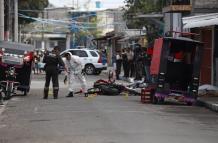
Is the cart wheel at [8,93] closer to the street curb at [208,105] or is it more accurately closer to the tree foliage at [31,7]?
the street curb at [208,105]

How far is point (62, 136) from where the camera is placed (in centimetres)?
1271

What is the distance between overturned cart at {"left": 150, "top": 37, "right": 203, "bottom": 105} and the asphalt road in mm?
609

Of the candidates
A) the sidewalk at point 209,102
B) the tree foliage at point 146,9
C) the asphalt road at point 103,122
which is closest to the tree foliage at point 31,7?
the tree foliage at point 146,9

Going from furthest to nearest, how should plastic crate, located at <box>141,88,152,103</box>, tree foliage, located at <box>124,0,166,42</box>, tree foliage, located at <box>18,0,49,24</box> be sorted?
tree foliage, located at <box>18,0,49,24</box>, tree foliage, located at <box>124,0,166,42</box>, plastic crate, located at <box>141,88,152,103</box>

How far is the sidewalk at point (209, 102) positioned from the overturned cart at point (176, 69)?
1.20 feet

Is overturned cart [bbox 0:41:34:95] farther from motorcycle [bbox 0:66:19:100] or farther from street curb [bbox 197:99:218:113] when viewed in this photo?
street curb [bbox 197:99:218:113]

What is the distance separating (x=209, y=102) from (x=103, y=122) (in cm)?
653

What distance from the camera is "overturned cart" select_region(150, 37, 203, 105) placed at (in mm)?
20828

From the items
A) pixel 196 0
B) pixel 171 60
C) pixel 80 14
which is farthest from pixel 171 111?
pixel 80 14

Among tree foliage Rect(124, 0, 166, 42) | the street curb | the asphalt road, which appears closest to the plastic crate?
the asphalt road

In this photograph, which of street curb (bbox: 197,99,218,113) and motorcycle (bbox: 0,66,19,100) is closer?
street curb (bbox: 197,99,218,113)

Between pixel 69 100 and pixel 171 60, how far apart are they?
3621 millimetres

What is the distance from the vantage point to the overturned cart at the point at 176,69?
820 inches

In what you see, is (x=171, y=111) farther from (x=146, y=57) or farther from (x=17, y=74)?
(x=146, y=57)
